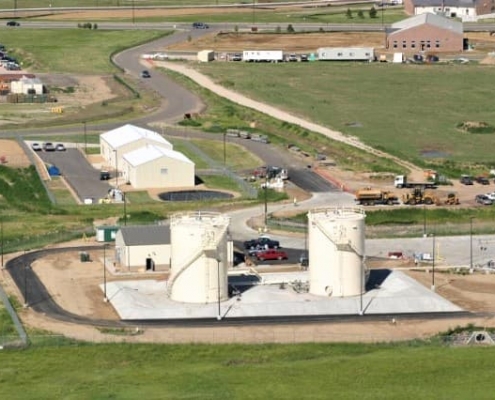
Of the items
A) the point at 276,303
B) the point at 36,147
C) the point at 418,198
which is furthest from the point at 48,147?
the point at 276,303

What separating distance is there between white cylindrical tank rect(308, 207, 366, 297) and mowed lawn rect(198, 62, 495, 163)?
4371 cm

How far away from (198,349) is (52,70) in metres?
115

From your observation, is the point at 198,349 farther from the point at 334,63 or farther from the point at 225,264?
the point at 334,63

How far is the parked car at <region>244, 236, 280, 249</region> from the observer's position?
9831 centimetres

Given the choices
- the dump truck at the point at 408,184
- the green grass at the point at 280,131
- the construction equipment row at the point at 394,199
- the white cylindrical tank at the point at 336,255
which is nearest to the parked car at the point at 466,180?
the dump truck at the point at 408,184

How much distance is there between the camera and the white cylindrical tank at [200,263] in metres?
85.9

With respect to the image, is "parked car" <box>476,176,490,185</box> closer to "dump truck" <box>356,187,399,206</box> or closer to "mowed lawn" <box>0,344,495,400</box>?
"dump truck" <box>356,187,399,206</box>

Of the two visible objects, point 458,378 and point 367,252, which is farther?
point 367,252

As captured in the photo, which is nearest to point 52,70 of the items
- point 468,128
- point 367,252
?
point 468,128

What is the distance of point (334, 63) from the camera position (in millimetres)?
196125

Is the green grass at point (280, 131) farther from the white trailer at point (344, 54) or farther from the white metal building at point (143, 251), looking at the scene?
the white metal building at point (143, 251)

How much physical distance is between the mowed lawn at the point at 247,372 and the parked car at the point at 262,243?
19795 mm

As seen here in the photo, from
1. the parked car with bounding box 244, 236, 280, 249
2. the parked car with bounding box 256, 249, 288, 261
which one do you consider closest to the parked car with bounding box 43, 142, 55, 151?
the parked car with bounding box 244, 236, 280, 249

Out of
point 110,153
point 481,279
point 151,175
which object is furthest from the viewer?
point 110,153
